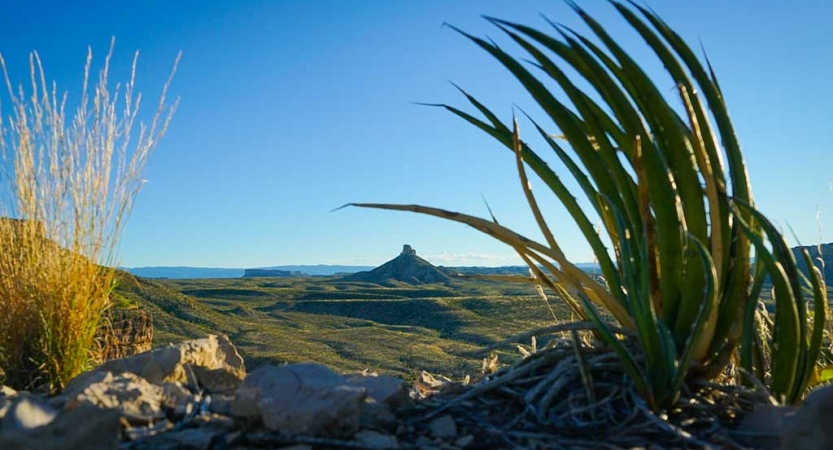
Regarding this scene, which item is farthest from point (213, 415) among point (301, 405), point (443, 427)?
point (443, 427)

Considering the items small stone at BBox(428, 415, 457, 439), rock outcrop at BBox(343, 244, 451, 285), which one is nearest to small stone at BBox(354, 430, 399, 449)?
small stone at BBox(428, 415, 457, 439)

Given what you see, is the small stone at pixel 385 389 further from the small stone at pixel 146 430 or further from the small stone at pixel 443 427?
the small stone at pixel 146 430

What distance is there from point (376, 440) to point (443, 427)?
0.74 feet

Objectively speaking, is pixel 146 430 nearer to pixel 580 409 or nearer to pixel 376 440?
pixel 376 440

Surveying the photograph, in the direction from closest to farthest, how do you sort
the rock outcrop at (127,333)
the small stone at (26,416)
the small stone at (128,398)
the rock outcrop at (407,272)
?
the small stone at (26,416) → the small stone at (128,398) → the rock outcrop at (127,333) → the rock outcrop at (407,272)

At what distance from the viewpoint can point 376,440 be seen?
64.6 inches

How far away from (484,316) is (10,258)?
27.6m

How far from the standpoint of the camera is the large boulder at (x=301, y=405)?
65.6 inches

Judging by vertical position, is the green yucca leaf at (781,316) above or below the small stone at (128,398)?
above

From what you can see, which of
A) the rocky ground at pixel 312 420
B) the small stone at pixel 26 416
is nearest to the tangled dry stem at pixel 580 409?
the rocky ground at pixel 312 420

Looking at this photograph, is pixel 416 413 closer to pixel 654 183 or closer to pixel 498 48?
pixel 654 183

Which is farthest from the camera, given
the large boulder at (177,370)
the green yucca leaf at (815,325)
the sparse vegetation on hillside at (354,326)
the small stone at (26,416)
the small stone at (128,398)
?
the sparse vegetation on hillside at (354,326)

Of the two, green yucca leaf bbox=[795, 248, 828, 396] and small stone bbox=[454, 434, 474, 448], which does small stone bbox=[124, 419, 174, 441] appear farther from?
green yucca leaf bbox=[795, 248, 828, 396]

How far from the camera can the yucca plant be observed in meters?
1.89
